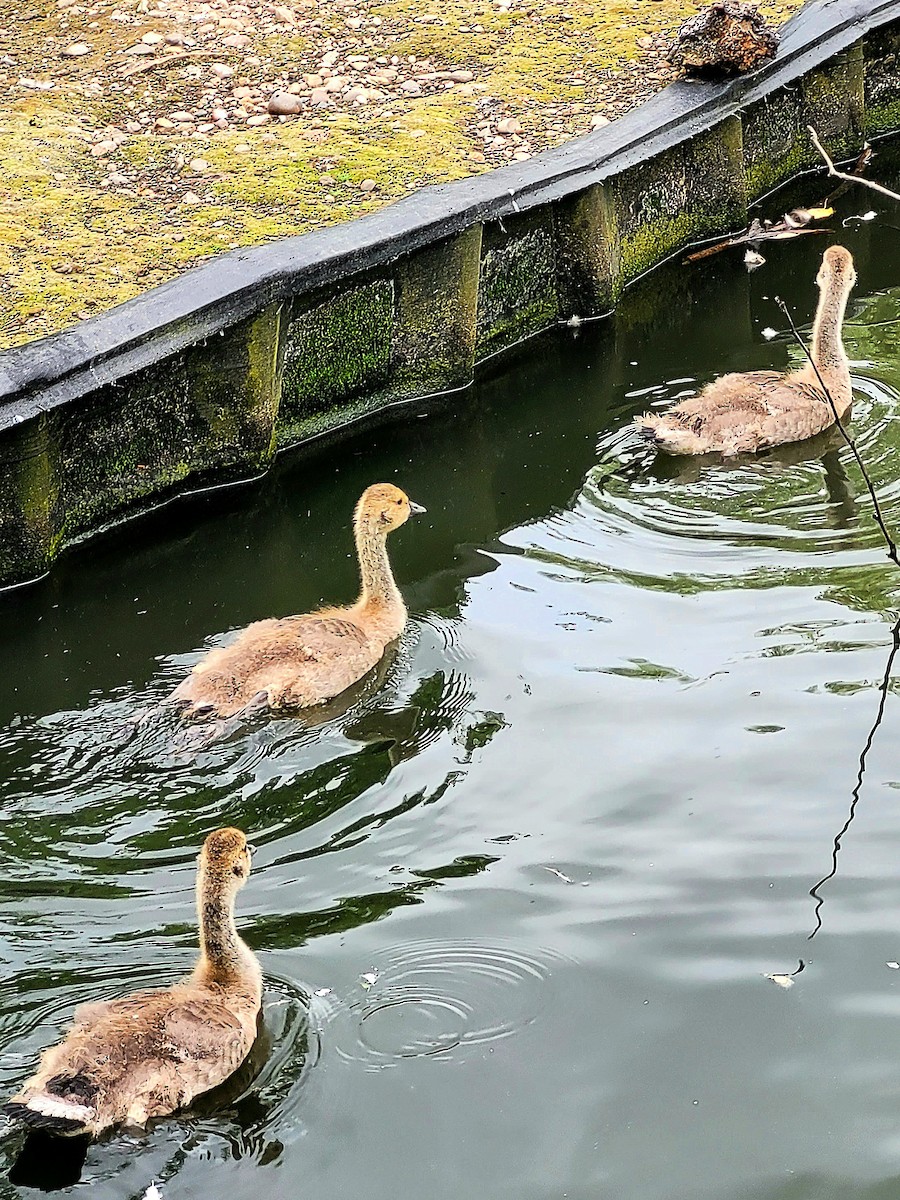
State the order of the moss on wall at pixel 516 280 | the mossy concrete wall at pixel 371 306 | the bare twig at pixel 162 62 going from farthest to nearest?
the bare twig at pixel 162 62 → the moss on wall at pixel 516 280 → the mossy concrete wall at pixel 371 306

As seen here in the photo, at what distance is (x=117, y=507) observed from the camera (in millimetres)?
6832

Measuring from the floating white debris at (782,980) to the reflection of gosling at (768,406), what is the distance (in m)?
3.37

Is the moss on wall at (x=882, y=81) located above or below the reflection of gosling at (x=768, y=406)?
above

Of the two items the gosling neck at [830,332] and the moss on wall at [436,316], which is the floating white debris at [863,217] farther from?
the moss on wall at [436,316]

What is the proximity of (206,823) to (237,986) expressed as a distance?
38.1 inches

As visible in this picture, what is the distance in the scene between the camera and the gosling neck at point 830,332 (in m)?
7.40

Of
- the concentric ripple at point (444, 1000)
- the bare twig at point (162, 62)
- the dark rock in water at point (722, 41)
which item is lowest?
the concentric ripple at point (444, 1000)

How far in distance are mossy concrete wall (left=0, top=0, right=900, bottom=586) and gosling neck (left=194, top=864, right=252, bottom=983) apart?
105 inches

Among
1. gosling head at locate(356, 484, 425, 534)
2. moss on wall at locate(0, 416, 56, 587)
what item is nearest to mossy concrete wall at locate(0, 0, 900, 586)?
moss on wall at locate(0, 416, 56, 587)

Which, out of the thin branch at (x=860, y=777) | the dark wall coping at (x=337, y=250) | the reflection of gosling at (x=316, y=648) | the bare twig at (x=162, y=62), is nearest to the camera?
the thin branch at (x=860, y=777)

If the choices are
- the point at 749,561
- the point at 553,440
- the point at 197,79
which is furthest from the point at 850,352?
the point at 197,79

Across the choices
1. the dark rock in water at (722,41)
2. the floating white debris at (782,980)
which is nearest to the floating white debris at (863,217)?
the dark rock in water at (722,41)

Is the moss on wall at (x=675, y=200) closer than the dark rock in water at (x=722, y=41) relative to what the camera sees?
Yes

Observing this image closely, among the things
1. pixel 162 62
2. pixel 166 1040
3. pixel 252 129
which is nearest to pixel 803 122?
pixel 252 129
